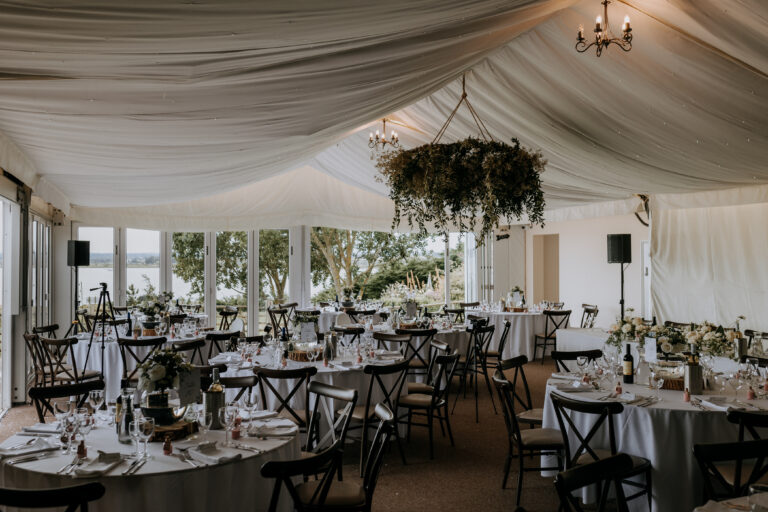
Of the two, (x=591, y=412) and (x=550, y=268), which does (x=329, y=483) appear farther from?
(x=550, y=268)

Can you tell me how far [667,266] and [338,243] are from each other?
7927 millimetres

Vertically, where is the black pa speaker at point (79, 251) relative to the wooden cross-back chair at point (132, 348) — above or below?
above

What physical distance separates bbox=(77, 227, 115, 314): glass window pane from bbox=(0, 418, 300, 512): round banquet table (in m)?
8.58

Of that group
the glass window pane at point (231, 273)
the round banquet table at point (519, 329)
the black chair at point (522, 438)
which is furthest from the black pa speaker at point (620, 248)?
the glass window pane at point (231, 273)

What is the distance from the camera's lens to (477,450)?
18.7 feet

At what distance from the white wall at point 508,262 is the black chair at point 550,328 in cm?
238

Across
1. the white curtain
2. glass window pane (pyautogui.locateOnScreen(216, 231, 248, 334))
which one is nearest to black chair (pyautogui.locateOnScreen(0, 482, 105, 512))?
the white curtain

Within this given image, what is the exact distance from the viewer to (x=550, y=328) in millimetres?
11297

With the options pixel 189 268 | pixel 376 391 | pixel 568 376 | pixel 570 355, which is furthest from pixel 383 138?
pixel 189 268

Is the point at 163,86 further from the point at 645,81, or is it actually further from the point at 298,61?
the point at 645,81

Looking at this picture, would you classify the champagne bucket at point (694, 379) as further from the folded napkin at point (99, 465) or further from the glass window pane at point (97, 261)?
the glass window pane at point (97, 261)

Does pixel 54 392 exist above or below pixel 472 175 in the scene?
below

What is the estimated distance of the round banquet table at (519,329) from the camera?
10.7 meters

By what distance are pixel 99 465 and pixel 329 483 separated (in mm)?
1171
